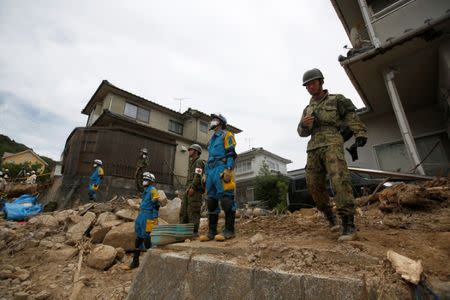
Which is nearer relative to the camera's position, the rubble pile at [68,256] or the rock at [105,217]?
the rubble pile at [68,256]

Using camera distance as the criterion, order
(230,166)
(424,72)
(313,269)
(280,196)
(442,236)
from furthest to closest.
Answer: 1. (280,196)
2. (424,72)
3. (230,166)
4. (442,236)
5. (313,269)

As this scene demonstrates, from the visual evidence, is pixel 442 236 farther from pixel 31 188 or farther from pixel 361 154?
pixel 31 188

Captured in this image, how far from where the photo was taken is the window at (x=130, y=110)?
16.6 meters

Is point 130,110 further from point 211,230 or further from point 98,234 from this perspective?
point 211,230

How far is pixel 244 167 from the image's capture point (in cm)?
2523

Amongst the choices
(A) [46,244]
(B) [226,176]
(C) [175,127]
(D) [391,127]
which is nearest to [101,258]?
(A) [46,244]

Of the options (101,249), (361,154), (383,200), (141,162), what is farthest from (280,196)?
(101,249)

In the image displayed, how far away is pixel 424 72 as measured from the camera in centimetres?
670

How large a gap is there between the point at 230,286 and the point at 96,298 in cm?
290

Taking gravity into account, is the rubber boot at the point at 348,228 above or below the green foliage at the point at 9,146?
below

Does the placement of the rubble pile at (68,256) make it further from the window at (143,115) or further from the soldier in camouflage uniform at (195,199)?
the window at (143,115)

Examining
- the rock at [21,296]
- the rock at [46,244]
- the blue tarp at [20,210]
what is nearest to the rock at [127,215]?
the rock at [46,244]

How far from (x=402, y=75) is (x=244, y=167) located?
62.6 feet

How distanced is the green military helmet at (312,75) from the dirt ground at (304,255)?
1889 mm
